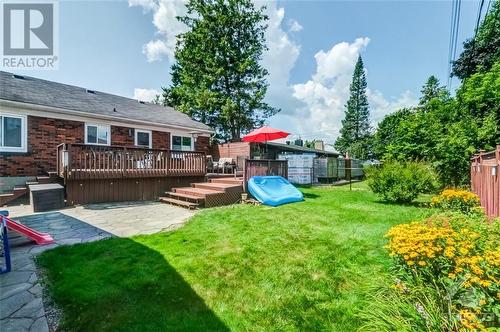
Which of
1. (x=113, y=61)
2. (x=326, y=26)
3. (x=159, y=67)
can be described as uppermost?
(x=159, y=67)

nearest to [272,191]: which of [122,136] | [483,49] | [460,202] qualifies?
[460,202]

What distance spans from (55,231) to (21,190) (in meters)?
4.94

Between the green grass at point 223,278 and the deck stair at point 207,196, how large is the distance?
2.60 meters

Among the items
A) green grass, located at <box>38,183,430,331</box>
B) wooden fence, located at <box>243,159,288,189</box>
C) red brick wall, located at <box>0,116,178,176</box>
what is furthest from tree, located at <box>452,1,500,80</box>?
red brick wall, located at <box>0,116,178,176</box>

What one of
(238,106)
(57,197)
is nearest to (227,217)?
(57,197)

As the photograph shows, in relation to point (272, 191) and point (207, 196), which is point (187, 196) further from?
point (272, 191)

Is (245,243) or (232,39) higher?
(232,39)

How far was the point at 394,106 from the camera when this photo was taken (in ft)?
98.8

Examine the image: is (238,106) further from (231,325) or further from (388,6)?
(231,325)

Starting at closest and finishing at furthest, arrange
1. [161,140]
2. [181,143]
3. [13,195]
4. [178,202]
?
[13,195], [178,202], [161,140], [181,143]

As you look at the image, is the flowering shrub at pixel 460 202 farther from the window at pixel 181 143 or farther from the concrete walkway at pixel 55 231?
the window at pixel 181 143

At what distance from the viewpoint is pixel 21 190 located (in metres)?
8.34

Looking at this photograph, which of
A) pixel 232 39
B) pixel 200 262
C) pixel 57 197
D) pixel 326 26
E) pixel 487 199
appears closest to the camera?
pixel 200 262

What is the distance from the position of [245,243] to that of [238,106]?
19764 millimetres
